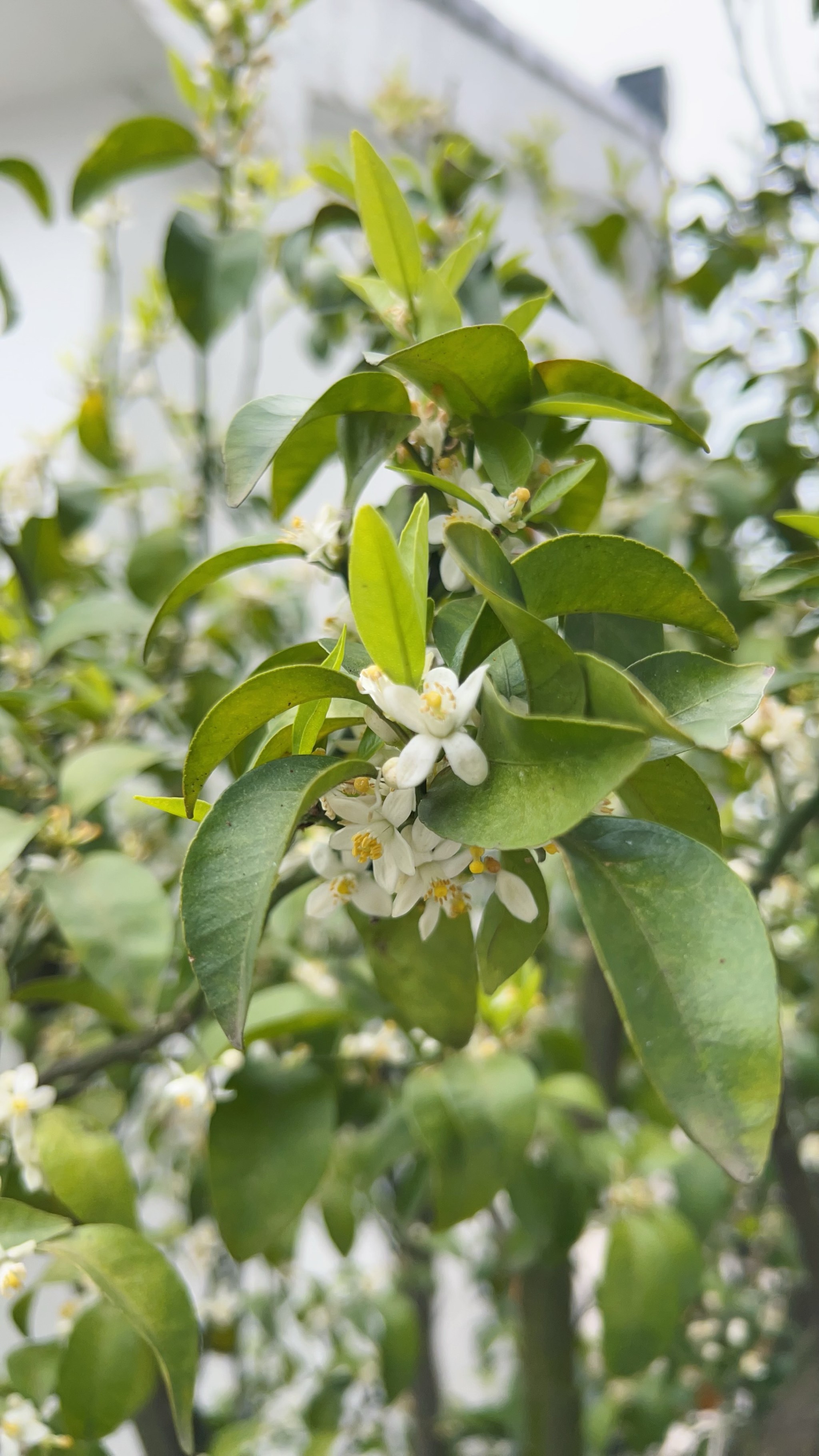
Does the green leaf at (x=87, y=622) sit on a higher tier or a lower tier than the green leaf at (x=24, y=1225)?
Answer: higher

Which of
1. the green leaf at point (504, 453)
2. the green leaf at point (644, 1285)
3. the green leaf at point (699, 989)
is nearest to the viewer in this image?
the green leaf at point (699, 989)

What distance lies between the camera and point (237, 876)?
24 centimetres

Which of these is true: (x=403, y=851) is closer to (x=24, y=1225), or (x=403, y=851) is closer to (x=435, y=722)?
(x=435, y=722)

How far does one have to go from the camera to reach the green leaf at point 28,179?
1.91ft

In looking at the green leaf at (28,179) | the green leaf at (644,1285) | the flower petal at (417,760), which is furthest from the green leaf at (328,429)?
the green leaf at (644,1285)

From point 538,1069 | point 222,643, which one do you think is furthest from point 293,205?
point 538,1069

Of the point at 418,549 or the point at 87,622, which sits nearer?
the point at 418,549

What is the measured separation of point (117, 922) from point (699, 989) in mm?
292

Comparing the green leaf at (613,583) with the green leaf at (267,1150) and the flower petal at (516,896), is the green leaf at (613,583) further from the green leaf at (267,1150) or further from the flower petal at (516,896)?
the green leaf at (267,1150)

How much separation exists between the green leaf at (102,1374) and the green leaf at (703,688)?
0.33m

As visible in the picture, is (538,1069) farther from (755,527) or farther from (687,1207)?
(755,527)

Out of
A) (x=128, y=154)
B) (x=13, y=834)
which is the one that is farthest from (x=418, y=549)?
(x=128, y=154)

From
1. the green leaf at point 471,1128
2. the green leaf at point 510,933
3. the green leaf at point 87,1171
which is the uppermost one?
the green leaf at point 510,933

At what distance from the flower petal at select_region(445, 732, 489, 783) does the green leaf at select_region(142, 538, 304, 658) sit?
12 centimetres
